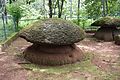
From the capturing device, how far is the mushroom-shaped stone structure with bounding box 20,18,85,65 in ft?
29.1

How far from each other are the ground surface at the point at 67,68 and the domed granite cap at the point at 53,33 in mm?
903

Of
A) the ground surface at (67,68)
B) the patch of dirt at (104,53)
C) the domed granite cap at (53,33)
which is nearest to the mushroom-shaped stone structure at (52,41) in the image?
the domed granite cap at (53,33)

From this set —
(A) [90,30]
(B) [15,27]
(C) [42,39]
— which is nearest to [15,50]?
(C) [42,39]

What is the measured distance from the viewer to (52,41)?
8.72 metres

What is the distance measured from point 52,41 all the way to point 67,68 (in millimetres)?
1109

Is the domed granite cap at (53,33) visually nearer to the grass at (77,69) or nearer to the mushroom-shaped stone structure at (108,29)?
the grass at (77,69)

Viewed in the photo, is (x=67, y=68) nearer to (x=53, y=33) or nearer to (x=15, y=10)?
(x=53, y=33)

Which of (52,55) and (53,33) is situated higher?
(53,33)

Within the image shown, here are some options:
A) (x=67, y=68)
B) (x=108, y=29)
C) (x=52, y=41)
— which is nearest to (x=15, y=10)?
(x=108, y=29)

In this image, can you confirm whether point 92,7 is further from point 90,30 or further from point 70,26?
point 70,26

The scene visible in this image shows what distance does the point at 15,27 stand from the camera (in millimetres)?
15867

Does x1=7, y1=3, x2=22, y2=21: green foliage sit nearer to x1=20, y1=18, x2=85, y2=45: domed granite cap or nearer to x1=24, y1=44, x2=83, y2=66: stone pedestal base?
x1=20, y1=18, x2=85, y2=45: domed granite cap

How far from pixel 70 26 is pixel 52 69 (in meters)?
1.98

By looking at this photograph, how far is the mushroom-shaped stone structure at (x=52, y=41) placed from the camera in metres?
8.86
